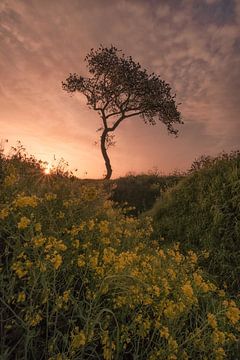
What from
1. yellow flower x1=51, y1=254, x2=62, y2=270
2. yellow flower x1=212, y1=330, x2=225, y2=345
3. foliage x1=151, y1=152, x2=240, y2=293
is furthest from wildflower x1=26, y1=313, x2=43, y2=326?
foliage x1=151, y1=152, x2=240, y2=293

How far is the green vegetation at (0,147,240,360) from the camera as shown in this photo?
357 centimetres

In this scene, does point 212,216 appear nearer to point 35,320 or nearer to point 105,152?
point 35,320

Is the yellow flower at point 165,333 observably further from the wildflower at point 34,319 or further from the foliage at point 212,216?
the foliage at point 212,216

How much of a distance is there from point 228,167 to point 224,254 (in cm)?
221

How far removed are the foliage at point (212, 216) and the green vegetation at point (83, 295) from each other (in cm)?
74

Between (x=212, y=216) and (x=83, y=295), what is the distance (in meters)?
4.66

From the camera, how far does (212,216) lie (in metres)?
8.27

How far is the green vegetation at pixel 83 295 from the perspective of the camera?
3.57 meters

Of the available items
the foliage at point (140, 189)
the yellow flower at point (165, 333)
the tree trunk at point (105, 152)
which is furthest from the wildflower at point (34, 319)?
the tree trunk at point (105, 152)

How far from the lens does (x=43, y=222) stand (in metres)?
5.03

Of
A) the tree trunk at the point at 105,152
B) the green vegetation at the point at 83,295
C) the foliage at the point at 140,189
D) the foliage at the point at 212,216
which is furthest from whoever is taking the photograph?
the tree trunk at the point at 105,152

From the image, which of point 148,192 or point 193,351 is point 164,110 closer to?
point 148,192

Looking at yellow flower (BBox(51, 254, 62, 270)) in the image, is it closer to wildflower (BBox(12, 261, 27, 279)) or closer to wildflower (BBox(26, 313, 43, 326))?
wildflower (BBox(12, 261, 27, 279))

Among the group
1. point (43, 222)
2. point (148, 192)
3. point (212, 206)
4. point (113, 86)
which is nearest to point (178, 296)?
point (43, 222)
